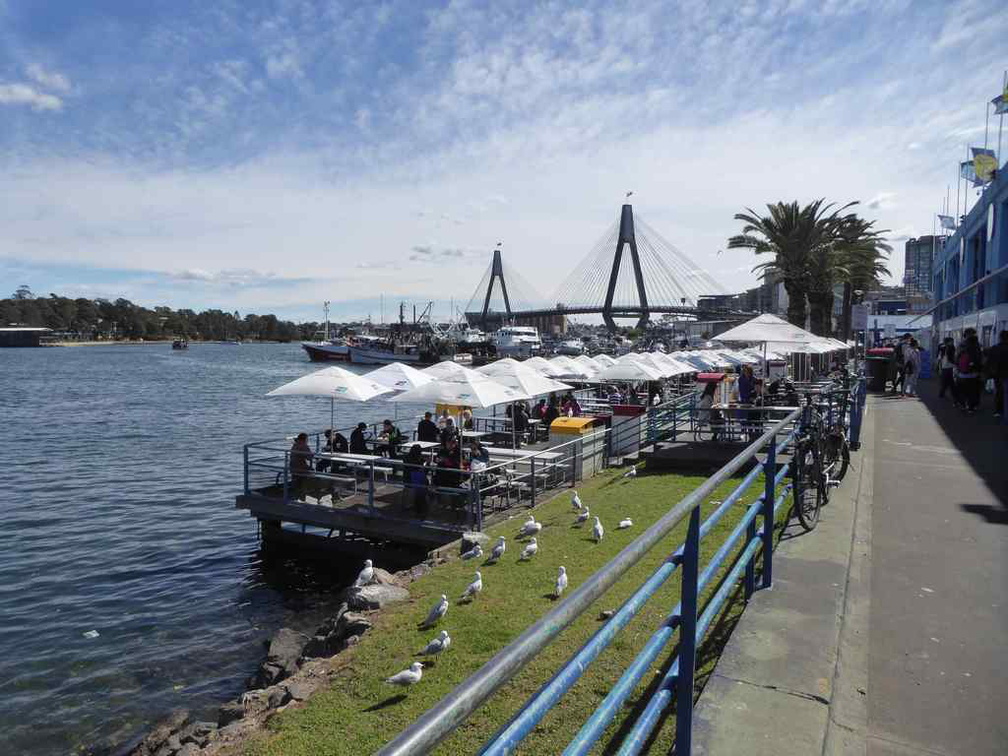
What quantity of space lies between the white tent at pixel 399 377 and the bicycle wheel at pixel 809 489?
10.7 metres

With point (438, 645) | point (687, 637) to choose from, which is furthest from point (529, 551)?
point (687, 637)

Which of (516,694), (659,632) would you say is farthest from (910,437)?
(659,632)

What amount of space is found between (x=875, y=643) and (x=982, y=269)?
30116 millimetres

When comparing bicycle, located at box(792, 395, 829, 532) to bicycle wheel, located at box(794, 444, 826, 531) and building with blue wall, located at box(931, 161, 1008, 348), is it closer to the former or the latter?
bicycle wheel, located at box(794, 444, 826, 531)

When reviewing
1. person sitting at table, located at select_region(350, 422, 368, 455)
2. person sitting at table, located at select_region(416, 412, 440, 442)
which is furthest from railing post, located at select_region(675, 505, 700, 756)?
person sitting at table, located at select_region(416, 412, 440, 442)

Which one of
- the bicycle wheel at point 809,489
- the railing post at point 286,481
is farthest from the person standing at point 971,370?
the railing post at point 286,481

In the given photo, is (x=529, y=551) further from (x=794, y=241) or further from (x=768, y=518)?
(x=794, y=241)

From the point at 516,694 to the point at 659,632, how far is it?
3.08m

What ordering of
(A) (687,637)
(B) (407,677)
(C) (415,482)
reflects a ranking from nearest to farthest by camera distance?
(A) (687,637) → (B) (407,677) → (C) (415,482)

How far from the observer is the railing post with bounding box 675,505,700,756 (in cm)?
273

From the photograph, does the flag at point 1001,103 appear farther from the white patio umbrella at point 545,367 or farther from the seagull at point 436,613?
the seagull at point 436,613

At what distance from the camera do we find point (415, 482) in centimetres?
1268

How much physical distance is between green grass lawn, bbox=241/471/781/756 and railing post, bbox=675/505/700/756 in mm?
562

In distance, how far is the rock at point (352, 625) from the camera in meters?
7.84
